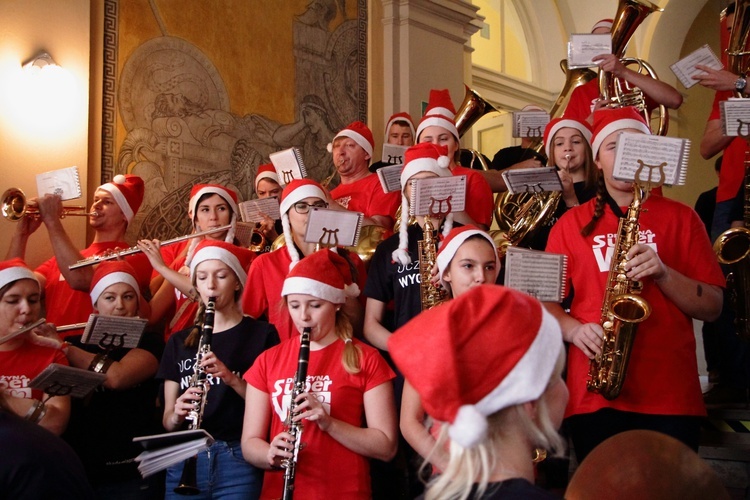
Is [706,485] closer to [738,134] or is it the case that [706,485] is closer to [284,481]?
[284,481]

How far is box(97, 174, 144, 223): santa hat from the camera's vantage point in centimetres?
589

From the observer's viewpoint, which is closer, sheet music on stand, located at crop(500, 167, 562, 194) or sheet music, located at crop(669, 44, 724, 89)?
sheet music on stand, located at crop(500, 167, 562, 194)

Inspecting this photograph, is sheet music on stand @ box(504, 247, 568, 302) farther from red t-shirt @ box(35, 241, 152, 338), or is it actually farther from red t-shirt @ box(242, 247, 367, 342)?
red t-shirt @ box(35, 241, 152, 338)

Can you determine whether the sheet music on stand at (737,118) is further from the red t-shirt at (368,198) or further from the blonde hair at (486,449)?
the blonde hair at (486,449)

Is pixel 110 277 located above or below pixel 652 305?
above

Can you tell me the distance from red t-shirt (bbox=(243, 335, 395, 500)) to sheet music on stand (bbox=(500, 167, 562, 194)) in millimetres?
1159

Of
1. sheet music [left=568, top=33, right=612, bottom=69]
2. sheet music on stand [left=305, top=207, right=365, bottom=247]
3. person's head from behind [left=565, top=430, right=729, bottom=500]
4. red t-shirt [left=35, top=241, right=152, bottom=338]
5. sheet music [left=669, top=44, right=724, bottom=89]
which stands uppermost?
sheet music [left=568, top=33, right=612, bottom=69]

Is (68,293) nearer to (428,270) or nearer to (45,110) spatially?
(45,110)

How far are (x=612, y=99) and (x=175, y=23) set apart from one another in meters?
3.48

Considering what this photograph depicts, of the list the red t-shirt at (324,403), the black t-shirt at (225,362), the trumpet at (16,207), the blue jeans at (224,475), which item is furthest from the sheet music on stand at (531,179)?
the trumpet at (16,207)

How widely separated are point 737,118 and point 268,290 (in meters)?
2.47

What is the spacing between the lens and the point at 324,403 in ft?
11.9

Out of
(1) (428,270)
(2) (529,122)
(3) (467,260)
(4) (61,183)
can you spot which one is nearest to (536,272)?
(3) (467,260)

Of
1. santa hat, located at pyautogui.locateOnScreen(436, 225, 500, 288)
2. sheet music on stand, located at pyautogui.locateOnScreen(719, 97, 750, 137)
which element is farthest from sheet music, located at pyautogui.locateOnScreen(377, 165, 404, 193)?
sheet music on stand, located at pyautogui.locateOnScreen(719, 97, 750, 137)
